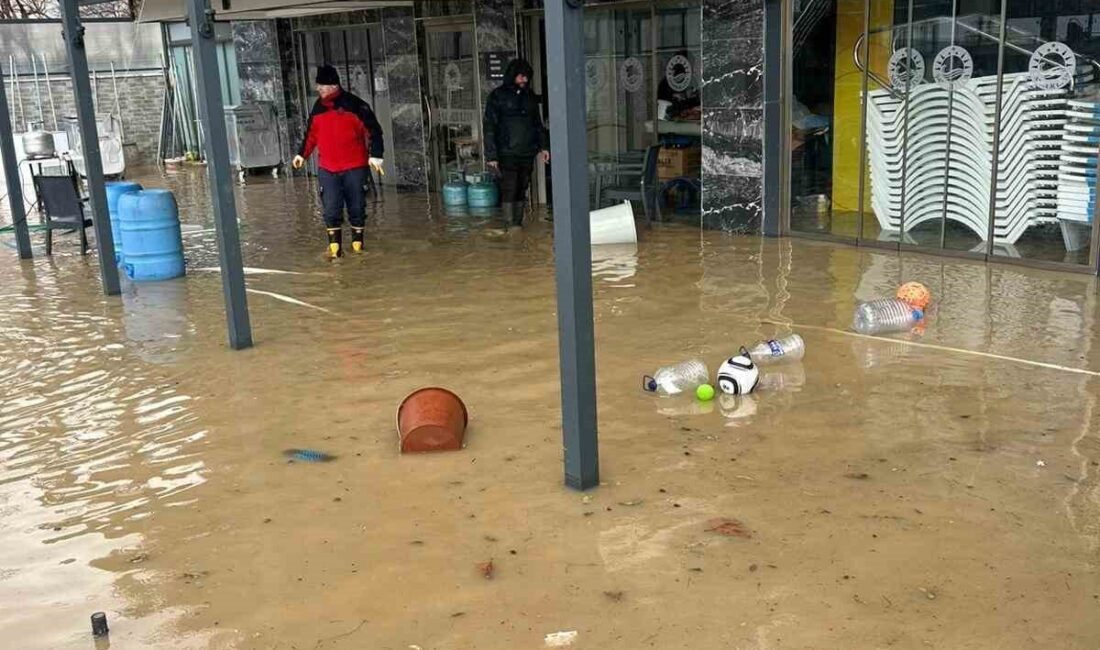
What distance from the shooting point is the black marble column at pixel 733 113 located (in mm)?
10242

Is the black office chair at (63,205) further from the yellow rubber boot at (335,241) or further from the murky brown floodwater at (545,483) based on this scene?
the murky brown floodwater at (545,483)

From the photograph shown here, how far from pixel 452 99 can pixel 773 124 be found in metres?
5.85

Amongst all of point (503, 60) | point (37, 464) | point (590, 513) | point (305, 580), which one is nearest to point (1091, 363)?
point (590, 513)

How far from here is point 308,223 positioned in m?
13.0

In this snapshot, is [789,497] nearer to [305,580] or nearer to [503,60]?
[305,580]

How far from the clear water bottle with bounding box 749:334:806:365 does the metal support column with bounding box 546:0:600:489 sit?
2063 millimetres

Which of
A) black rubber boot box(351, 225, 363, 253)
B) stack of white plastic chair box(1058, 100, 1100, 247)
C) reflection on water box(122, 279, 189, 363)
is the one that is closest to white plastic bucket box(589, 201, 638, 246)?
black rubber boot box(351, 225, 363, 253)

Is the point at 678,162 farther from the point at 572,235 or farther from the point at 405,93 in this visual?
the point at 572,235

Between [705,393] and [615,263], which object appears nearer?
[705,393]

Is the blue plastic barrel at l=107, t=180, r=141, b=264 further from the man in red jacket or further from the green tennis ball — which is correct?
the green tennis ball

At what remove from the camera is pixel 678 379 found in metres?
5.88

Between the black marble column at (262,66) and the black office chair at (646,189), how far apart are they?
27.8ft

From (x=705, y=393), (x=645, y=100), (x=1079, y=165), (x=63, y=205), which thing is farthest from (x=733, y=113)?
(x=63, y=205)

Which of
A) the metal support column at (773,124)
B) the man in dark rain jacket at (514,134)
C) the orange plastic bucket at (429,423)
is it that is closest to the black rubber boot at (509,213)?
the man in dark rain jacket at (514,134)
